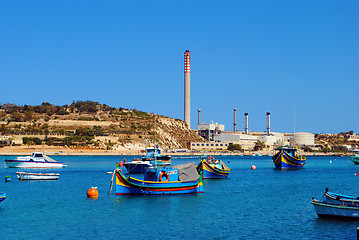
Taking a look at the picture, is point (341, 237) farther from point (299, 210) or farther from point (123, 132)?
point (123, 132)

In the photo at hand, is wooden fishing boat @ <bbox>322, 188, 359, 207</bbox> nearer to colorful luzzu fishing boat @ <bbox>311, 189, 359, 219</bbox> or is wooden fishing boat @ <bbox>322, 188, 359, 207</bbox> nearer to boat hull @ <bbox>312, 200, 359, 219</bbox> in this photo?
colorful luzzu fishing boat @ <bbox>311, 189, 359, 219</bbox>

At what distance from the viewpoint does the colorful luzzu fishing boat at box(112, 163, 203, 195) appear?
43.6 m

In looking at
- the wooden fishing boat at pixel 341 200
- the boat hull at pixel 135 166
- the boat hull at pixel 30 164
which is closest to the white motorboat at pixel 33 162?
the boat hull at pixel 30 164

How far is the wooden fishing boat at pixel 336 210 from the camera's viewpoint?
32.5 meters

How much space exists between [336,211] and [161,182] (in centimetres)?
1590

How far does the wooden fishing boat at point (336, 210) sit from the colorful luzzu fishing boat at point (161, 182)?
566 inches

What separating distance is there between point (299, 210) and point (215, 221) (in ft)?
26.7

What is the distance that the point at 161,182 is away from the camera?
43781 millimetres

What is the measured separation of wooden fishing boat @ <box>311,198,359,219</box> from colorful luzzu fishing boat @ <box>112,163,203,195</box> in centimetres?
1437

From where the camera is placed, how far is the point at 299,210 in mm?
39062

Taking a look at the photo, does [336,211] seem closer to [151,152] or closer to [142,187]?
[142,187]

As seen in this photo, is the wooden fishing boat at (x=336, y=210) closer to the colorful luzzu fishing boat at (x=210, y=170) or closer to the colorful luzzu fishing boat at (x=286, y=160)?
the colorful luzzu fishing boat at (x=210, y=170)

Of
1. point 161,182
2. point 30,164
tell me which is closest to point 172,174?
point 161,182

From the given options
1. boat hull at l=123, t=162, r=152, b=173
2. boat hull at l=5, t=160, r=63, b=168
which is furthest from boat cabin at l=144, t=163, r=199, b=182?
boat hull at l=5, t=160, r=63, b=168
